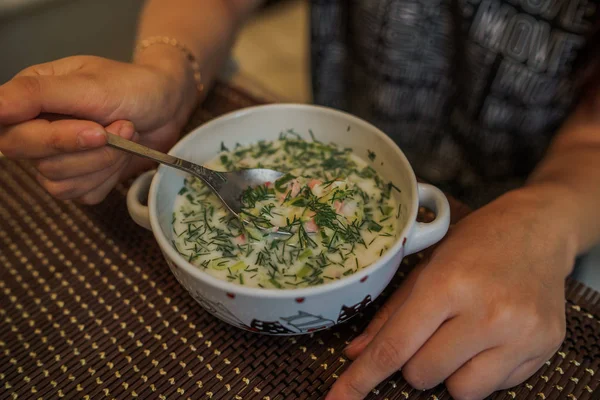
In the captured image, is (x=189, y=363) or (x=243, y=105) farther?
(x=243, y=105)

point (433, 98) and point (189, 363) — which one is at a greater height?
point (433, 98)

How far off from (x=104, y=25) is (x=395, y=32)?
1532mm

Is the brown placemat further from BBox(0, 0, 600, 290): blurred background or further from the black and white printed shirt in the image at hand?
BBox(0, 0, 600, 290): blurred background

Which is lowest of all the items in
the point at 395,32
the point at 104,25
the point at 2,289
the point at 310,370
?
the point at 104,25

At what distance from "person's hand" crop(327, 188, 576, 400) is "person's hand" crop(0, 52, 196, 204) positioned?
45cm

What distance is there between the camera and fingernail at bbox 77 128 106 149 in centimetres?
68

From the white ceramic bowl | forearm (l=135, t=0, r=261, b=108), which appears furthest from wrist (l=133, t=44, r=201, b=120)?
the white ceramic bowl

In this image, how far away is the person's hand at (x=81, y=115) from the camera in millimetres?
693

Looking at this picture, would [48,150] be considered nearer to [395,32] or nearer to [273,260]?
[273,260]

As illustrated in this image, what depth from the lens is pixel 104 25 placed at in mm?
2213

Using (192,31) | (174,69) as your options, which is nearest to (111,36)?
Result: (192,31)

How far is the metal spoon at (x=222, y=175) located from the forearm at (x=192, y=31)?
22 cm

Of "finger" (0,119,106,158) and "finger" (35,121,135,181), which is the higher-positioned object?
"finger" (0,119,106,158)

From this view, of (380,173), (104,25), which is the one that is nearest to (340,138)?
(380,173)
